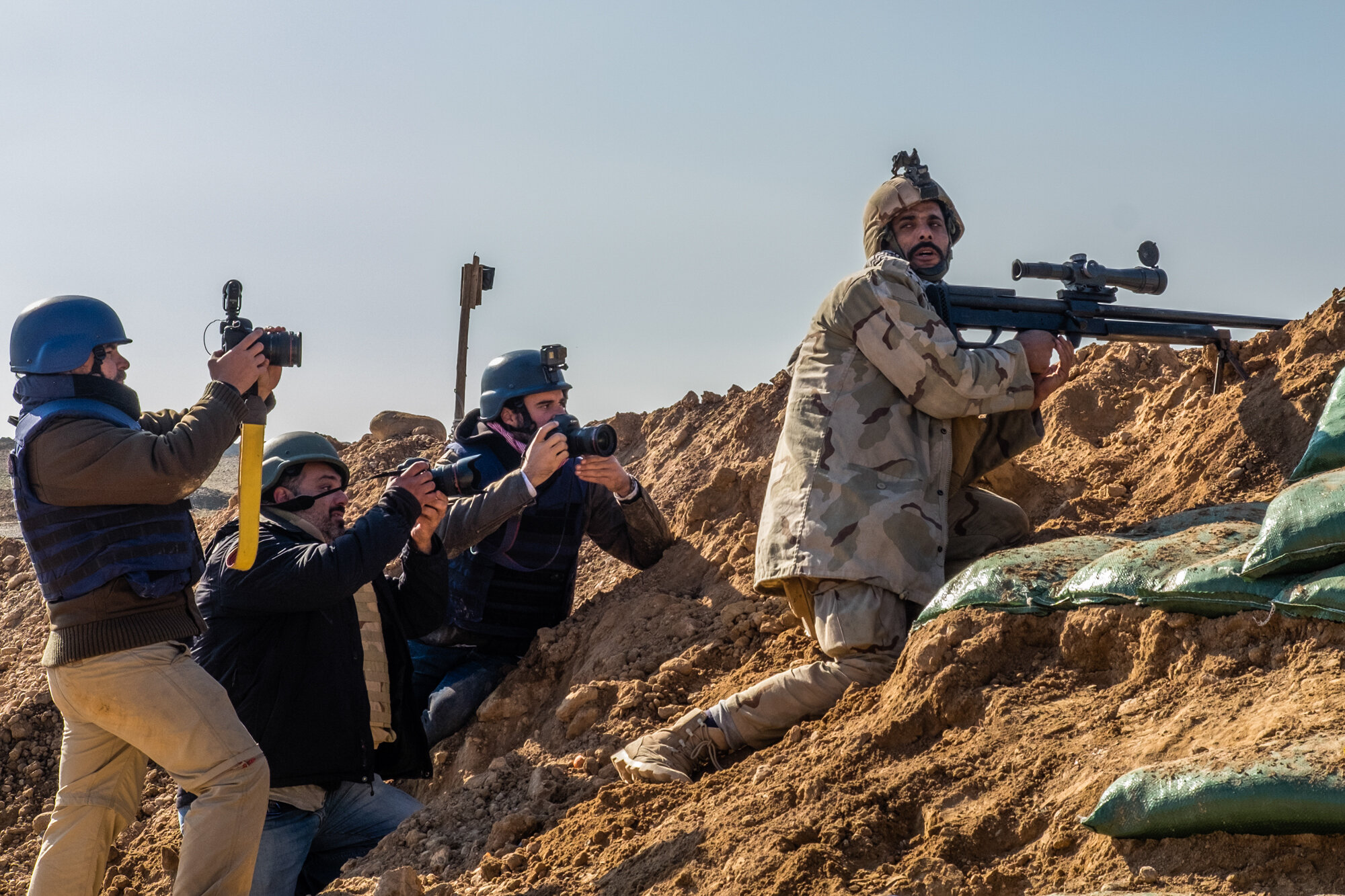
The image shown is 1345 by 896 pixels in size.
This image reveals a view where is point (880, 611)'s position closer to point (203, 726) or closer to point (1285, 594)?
point (1285, 594)

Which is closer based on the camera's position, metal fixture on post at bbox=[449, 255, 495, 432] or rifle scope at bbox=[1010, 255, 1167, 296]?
rifle scope at bbox=[1010, 255, 1167, 296]

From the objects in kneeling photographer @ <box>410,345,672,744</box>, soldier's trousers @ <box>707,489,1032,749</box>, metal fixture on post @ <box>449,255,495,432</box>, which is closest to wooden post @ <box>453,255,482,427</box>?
metal fixture on post @ <box>449,255,495,432</box>

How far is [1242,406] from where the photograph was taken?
5.18m

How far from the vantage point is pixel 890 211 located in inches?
191

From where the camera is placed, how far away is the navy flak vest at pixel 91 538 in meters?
3.73

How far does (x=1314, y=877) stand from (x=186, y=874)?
114 inches

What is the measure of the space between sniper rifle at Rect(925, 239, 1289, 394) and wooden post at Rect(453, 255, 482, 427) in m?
5.57

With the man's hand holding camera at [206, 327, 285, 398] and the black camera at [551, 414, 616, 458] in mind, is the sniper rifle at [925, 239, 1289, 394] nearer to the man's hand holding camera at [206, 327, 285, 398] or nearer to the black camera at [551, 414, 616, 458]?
the black camera at [551, 414, 616, 458]

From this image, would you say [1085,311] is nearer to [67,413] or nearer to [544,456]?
[544,456]

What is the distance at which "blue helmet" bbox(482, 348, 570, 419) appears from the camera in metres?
6.27

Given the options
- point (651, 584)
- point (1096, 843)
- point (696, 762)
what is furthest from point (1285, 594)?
point (651, 584)

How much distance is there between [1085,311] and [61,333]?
3.51 meters

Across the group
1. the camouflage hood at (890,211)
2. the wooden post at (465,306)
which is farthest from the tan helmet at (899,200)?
the wooden post at (465,306)

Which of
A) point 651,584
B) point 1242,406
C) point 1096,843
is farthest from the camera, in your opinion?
point 651,584
